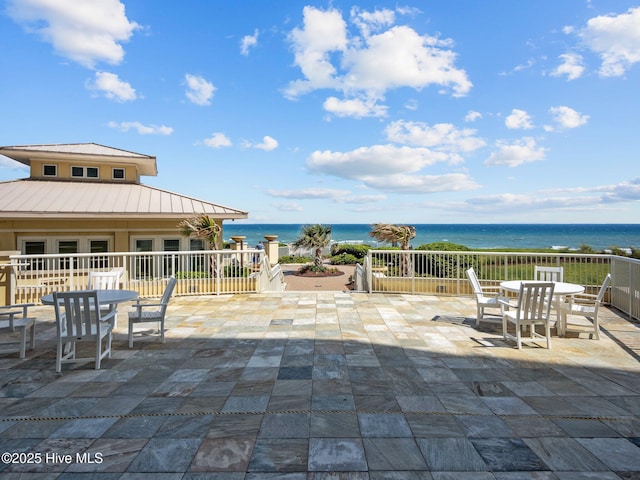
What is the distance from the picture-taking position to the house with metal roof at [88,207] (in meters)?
11.2

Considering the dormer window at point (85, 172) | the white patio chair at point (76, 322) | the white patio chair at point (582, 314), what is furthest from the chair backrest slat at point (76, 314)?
the dormer window at point (85, 172)

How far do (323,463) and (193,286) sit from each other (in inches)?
291

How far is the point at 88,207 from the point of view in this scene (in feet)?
37.8

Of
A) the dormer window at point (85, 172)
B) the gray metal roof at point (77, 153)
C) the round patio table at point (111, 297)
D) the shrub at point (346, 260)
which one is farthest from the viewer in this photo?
the shrub at point (346, 260)

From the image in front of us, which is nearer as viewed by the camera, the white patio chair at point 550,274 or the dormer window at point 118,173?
the white patio chair at point 550,274

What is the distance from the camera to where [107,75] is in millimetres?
12250

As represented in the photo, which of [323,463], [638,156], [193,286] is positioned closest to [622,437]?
[323,463]

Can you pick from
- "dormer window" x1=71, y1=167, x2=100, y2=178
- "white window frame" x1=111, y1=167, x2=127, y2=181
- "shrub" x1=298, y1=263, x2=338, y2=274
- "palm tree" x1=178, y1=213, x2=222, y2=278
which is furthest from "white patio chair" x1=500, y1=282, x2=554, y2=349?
"shrub" x1=298, y1=263, x2=338, y2=274

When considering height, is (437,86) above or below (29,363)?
above

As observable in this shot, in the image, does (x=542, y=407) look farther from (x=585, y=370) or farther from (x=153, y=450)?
(x=153, y=450)

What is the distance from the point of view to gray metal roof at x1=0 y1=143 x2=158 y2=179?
12995 mm

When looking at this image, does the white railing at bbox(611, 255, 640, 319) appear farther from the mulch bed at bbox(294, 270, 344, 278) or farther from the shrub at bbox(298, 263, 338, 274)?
the shrub at bbox(298, 263, 338, 274)

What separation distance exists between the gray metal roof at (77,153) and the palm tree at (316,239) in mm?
10563

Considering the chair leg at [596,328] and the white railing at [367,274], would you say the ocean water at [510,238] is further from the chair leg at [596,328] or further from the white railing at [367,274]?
the chair leg at [596,328]
